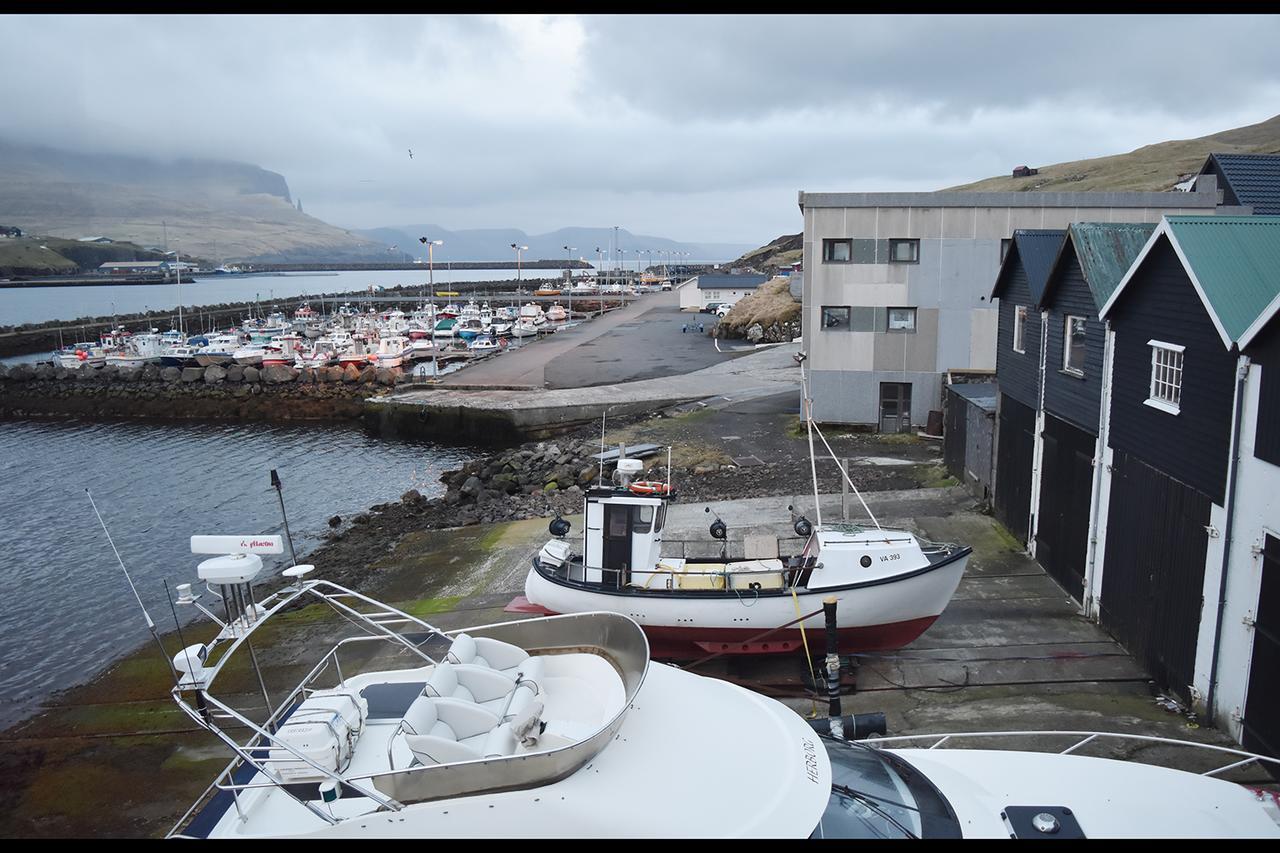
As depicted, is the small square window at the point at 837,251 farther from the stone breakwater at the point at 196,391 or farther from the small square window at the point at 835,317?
the stone breakwater at the point at 196,391

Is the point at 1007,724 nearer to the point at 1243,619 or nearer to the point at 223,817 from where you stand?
the point at 1243,619

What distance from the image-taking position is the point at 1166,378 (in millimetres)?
11438

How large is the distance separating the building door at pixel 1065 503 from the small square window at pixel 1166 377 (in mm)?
2099

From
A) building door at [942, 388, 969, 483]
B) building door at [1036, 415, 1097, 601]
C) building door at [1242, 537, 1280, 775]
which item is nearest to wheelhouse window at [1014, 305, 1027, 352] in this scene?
building door at [1036, 415, 1097, 601]

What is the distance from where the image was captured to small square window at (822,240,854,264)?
28359 mm

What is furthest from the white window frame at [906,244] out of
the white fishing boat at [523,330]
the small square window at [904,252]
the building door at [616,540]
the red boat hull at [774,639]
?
the white fishing boat at [523,330]

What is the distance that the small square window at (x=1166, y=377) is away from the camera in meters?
11.0

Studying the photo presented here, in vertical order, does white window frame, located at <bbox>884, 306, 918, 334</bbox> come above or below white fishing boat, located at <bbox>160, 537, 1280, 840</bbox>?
above

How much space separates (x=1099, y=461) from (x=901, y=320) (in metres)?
16.0

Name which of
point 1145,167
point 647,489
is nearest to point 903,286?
point 647,489

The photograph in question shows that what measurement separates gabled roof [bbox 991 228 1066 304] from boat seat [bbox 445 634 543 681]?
44.0ft

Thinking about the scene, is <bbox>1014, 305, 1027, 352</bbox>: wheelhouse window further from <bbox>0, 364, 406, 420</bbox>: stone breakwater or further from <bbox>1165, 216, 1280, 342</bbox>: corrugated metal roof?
<bbox>0, 364, 406, 420</bbox>: stone breakwater

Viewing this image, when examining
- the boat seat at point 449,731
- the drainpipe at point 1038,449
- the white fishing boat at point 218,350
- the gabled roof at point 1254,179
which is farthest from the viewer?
the white fishing boat at point 218,350

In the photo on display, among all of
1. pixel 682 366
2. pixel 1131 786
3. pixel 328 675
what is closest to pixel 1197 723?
pixel 1131 786
